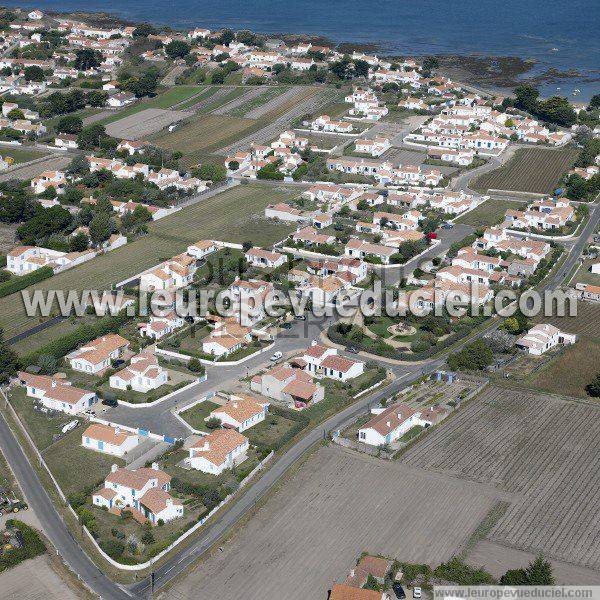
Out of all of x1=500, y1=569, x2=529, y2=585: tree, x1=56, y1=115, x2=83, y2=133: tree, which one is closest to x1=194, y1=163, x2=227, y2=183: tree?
x1=56, y1=115, x2=83, y2=133: tree

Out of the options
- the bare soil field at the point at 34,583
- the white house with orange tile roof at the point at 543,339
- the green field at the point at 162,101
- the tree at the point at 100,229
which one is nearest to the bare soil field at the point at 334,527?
the bare soil field at the point at 34,583

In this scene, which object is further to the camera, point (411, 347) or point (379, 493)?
point (411, 347)

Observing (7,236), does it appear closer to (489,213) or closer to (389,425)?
(489,213)

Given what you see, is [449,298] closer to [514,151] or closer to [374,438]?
[374,438]

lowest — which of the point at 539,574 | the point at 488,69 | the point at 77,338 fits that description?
the point at 488,69

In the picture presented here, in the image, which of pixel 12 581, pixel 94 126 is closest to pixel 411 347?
pixel 12 581

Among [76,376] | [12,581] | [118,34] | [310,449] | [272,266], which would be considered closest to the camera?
[12,581]

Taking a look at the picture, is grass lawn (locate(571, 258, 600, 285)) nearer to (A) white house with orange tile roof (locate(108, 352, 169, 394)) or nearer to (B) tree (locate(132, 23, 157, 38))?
(A) white house with orange tile roof (locate(108, 352, 169, 394))

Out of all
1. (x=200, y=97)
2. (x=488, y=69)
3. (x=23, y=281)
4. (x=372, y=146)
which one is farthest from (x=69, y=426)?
(x=488, y=69)
